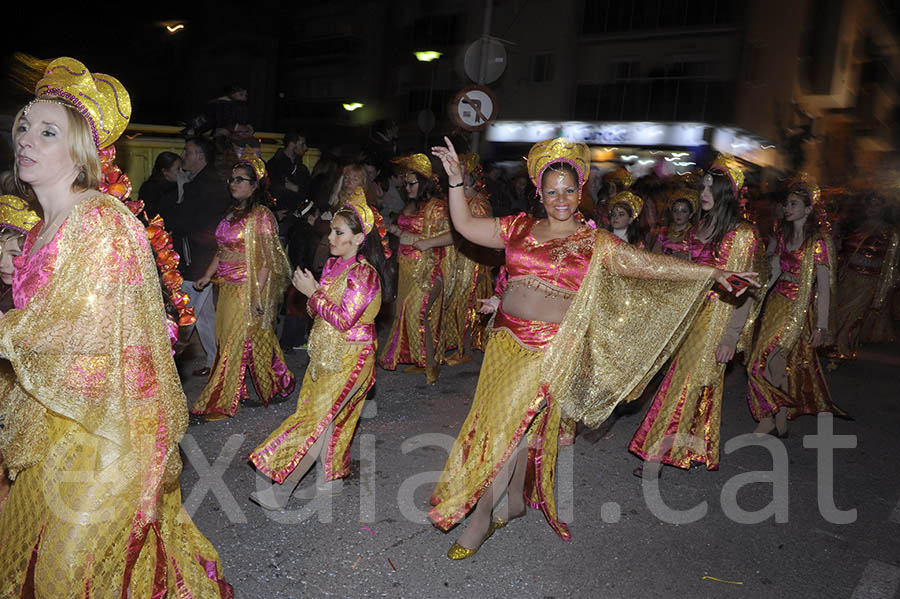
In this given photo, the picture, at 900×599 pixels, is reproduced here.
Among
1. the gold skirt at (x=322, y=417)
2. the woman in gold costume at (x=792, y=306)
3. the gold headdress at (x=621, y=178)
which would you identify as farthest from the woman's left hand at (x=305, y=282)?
the gold headdress at (x=621, y=178)

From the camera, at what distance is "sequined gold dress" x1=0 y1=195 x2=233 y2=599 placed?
7.11 feet

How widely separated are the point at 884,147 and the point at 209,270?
3229 cm

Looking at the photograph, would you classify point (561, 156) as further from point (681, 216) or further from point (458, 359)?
point (458, 359)

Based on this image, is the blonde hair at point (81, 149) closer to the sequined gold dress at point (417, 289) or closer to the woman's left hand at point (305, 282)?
the woman's left hand at point (305, 282)

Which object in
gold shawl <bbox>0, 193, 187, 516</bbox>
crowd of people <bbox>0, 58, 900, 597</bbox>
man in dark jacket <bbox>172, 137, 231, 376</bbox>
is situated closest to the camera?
gold shawl <bbox>0, 193, 187, 516</bbox>

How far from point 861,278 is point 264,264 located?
23.2 feet

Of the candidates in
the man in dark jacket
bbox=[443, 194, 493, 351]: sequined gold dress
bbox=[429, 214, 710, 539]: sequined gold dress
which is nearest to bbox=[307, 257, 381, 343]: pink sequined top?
bbox=[429, 214, 710, 539]: sequined gold dress

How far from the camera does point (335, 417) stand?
4.10 meters

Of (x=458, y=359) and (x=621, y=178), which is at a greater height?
(x=621, y=178)

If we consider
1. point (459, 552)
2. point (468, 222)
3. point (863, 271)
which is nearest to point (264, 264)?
point (468, 222)

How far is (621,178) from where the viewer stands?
27.8ft

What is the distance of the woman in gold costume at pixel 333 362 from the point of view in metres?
3.96

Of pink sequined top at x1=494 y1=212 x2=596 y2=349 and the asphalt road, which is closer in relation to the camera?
the asphalt road

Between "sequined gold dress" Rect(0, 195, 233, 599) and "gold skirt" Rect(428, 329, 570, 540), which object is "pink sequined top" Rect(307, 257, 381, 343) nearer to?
"gold skirt" Rect(428, 329, 570, 540)
